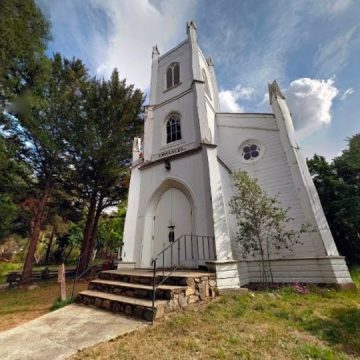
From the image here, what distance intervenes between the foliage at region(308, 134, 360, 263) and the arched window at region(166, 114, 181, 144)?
29.3ft

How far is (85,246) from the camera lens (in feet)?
42.1

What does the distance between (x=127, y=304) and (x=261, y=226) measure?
17.3 feet

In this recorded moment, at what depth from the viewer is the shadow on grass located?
309 centimetres

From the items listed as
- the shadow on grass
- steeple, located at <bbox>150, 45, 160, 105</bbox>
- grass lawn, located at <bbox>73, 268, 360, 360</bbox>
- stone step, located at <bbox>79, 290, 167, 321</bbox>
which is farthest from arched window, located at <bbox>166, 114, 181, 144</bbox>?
the shadow on grass

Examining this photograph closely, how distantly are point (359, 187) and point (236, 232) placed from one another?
8.17m

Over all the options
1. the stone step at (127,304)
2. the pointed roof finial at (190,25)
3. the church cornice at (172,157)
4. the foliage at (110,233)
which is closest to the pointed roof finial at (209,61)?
the pointed roof finial at (190,25)

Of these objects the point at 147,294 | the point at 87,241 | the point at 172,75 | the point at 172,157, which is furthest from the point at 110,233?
the point at 147,294

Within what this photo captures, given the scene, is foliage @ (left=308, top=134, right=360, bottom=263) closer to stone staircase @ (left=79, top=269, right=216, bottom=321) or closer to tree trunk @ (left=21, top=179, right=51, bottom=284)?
stone staircase @ (left=79, top=269, right=216, bottom=321)

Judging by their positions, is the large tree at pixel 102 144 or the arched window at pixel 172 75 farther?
the large tree at pixel 102 144

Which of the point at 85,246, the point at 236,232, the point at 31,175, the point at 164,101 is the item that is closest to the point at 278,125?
the point at 236,232

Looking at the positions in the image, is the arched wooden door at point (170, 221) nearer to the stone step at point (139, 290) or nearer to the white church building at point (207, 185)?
the white church building at point (207, 185)

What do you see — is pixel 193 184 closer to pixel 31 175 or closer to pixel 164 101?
pixel 164 101

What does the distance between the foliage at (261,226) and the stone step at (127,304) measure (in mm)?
4060

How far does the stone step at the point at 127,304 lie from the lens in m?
3.94
